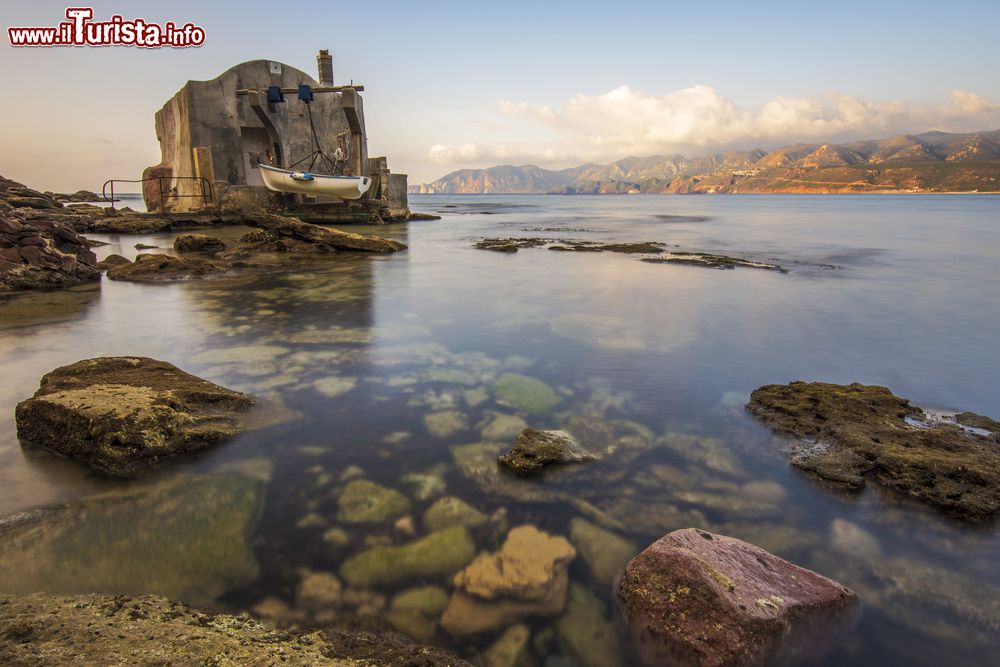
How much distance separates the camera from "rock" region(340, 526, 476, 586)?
2.19 m

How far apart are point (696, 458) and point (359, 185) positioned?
1890 centimetres

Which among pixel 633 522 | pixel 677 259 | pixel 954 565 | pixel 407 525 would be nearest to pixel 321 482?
pixel 407 525

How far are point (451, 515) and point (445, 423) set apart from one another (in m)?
1.04

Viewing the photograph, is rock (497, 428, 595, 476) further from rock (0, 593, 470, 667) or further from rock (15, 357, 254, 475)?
rock (15, 357, 254, 475)

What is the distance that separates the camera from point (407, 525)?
8.28ft

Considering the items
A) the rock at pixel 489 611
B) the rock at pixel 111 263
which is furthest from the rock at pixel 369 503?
the rock at pixel 111 263

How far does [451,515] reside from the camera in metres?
2.61

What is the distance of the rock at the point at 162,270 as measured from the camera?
8875 mm

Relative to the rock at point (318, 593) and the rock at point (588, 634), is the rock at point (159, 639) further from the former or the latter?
the rock at point (588, 634)

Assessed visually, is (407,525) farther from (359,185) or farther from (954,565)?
(359,185)

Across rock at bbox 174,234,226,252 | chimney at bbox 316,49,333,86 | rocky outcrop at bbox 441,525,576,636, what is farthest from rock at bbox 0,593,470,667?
chimney at bbox 316,49,333,86

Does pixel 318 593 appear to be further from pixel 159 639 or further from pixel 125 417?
pixel 125 417

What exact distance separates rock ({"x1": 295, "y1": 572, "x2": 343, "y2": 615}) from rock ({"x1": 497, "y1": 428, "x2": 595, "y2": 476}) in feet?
3.90

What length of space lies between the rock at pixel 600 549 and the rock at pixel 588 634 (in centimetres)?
15
